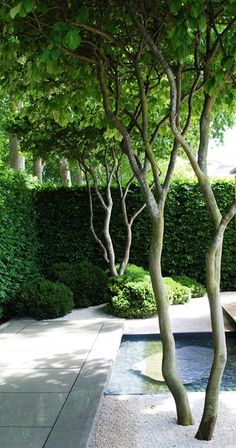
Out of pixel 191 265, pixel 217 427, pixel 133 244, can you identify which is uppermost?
A: pixel 133 244

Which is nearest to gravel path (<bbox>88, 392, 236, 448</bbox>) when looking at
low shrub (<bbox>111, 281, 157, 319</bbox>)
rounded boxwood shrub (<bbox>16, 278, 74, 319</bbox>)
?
low shrub (<bbox>111, 281, 157, 319</bbox>)

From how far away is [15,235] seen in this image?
8.38 meters

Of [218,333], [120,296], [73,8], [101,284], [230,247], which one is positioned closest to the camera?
[218,333]

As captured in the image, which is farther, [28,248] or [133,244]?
[133,244]

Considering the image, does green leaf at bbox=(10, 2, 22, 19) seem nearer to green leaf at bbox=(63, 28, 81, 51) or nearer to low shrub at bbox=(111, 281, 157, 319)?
green leaf at bbox=(63, 28, 81, 51)

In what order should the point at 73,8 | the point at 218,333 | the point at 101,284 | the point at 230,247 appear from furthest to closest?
the point at 230,247 → the point at 101,284 → the point at 73,8 → the point at 218,333

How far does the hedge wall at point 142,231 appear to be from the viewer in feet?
32.6

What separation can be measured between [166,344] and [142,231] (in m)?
6.94

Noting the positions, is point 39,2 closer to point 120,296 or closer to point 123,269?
point 120,296

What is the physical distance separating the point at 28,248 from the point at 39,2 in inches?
260

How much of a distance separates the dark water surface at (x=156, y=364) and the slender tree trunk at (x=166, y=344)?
3.50 feet

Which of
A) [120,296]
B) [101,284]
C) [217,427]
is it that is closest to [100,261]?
[101,284]

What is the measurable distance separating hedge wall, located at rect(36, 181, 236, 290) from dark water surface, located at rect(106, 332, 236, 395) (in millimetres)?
3715

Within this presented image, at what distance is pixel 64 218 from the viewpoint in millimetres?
10281
